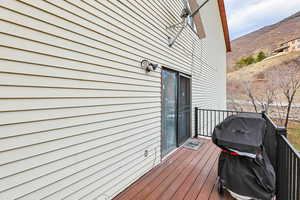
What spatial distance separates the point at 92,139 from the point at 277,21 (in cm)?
4222

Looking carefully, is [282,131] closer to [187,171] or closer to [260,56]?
[187,171]

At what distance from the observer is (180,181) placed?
2354 millimetres

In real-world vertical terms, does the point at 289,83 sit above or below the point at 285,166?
above

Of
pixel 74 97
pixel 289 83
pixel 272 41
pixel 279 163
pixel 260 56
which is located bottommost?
pixel 279 163

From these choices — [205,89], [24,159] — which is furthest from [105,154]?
[205,89]

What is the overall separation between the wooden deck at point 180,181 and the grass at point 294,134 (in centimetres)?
902

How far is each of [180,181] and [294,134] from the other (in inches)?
465

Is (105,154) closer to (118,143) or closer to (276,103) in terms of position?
(118,143)

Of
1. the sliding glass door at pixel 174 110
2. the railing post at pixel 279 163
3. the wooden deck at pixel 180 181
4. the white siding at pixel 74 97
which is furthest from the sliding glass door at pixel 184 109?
the railing post at pixel 279 163

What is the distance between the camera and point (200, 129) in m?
5.29

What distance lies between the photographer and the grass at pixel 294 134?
28.0 ft

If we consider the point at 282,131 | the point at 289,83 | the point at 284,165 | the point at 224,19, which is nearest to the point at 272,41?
the point at 289,83

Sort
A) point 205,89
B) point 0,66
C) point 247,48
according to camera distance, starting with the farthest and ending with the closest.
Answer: point 247,48
point 205,89
point 0,66

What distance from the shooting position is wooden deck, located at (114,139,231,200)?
2.03 metres
